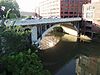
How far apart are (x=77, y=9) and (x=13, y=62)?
69.0 m

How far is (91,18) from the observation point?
198 ft

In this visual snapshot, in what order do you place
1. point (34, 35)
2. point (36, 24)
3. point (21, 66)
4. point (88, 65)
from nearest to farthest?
point (21, 66)
point (88, 65)
point (34, 35)
point (36, 24)

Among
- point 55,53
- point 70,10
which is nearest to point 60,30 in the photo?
point 70,10

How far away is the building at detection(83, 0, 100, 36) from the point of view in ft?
190

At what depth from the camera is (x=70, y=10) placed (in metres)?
81.6

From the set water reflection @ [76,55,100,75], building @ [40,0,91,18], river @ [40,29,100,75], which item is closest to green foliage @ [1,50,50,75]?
river @ [40,29,100,75]

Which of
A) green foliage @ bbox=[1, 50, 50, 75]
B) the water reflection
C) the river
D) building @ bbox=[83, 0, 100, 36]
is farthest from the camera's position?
building @ bbox=[83, 0, 100, 36]

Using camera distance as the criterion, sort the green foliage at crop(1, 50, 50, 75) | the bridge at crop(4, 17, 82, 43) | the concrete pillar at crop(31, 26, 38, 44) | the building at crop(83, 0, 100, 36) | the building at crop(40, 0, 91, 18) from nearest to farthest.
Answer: the green foliage at crop(1, 50, 50, 75)
the bridge at crop(4, 17, 82, 43)
the concrete pillar at crop(31, 26, 38, 44)
the building at crop(83, 0, 100, 36)
the building at crop(40, 0, 91, 18)

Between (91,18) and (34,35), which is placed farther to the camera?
(91,18)

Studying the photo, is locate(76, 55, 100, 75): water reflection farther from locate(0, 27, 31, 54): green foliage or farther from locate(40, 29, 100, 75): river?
locate(0, 27, 31, 54): green foliage

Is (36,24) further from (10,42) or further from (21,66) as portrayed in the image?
(21,66)

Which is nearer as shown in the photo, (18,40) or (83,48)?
(18,40)

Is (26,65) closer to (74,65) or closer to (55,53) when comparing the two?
(74,65)

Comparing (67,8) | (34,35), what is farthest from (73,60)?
(67,8)
